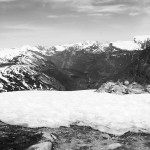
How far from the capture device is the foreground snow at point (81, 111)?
1889 cm

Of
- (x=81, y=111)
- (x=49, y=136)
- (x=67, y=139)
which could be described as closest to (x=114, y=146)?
(x=67, y=139)

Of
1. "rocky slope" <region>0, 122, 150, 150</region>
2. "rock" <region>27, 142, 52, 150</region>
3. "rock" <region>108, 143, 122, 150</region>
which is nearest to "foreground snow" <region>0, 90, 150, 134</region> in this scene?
"rocky slope" <region>0, 122, 150, 150</region>

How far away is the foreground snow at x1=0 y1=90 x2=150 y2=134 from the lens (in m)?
18.9

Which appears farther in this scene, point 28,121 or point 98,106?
point 98,106

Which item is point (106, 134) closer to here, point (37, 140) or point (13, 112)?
point (37, 140)

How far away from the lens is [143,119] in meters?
19.2

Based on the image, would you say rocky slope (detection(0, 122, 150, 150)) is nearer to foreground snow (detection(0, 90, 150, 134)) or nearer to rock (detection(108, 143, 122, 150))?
rock (detection(108, 143, 122, 150))

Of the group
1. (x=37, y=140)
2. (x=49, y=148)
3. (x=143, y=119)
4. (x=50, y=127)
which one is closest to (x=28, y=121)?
(x=50, y=127)

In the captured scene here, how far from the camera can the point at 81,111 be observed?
845 inches

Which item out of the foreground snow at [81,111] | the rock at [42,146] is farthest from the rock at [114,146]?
the rock at [42,146]

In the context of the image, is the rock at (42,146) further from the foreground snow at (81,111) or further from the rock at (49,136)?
the foreground snow at (81,111)

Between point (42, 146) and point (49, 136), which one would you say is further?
point (49, 136)

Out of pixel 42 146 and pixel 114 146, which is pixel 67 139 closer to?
pixel 42 146

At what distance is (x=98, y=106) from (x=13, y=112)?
683 cm
